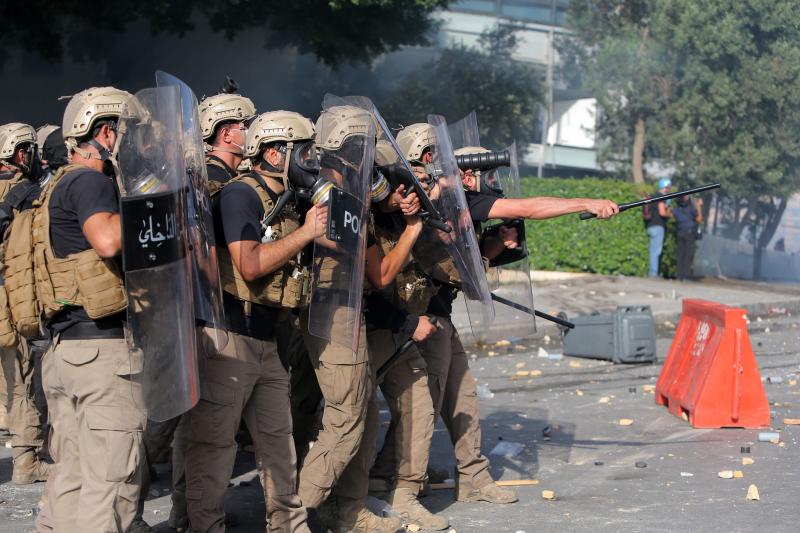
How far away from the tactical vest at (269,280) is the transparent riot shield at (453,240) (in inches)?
37.9

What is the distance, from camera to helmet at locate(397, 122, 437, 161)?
589 centimetres

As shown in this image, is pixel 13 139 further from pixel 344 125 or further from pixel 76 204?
pixel 76 204

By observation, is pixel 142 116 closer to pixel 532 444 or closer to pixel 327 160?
pixel 327 160

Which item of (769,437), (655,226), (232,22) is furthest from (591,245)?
(769,437)

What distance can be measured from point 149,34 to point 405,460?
576 inches

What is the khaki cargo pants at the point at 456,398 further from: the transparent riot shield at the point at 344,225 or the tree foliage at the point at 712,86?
the tree foliage at the point at 712,86

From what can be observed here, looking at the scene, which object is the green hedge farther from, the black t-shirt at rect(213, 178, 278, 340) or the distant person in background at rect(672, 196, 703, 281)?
the black t-shirt at rect(213, 178, 278, 340)

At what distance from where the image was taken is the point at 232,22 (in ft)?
58.1

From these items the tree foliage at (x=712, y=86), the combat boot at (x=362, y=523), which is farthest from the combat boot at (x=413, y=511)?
the tree foliage at (x=712, y=86)

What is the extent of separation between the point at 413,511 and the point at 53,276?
7.44ft

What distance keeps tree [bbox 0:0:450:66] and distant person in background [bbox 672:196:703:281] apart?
5097mm

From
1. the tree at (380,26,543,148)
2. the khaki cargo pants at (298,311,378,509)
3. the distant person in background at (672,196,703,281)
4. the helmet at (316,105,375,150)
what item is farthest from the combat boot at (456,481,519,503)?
the tree at (380,26,543,148)

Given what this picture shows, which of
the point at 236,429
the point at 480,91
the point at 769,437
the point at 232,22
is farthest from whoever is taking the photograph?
the point at 480,91

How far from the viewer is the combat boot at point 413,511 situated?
A: 5.79m
